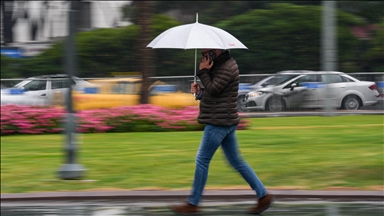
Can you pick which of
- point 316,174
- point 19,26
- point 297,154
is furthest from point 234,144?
point 19,26

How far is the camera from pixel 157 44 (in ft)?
22.9

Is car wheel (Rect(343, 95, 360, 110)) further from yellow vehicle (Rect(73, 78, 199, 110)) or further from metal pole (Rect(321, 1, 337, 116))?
yellow vehicle (Rect(73, 78, 199, 110))

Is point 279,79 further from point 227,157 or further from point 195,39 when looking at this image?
point 195,39

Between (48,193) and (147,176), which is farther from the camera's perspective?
(147,176)

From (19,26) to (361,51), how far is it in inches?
563

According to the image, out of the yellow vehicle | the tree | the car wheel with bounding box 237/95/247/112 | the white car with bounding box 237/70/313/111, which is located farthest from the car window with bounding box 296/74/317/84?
the tree

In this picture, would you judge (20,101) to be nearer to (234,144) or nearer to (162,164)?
(162,164)

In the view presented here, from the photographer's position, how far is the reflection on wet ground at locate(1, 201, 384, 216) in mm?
7344

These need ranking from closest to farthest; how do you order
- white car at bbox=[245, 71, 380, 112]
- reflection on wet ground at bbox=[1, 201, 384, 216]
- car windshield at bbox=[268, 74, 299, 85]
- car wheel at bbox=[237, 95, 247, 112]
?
reflection on wet ground at bbox=[1, 201, 384, 216] → white car at bbox=[245, 71, 380, 112] → car wheel at bbox=[237, 95, 247, 112] → car windshield at bbox=[268, 74, 299, 85]

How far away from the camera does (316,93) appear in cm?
1848

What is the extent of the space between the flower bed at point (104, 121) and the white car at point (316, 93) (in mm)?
3626

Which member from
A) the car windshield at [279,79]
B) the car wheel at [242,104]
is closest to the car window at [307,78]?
the car windshield at [279,79]

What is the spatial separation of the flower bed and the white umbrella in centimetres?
799

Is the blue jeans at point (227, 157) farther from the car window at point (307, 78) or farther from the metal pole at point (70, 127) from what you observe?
the car window at point (307, 78)
